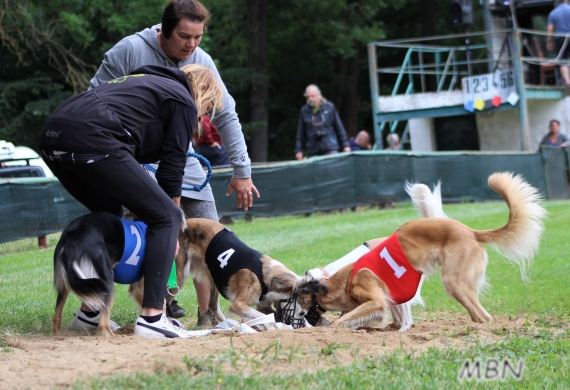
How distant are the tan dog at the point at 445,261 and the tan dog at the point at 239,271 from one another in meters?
0.21

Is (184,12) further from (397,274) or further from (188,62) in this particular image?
(397,274)

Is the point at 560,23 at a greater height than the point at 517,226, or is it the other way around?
the point at 560,23

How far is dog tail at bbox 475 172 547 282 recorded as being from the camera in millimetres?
6293

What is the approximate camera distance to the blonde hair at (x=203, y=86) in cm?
537

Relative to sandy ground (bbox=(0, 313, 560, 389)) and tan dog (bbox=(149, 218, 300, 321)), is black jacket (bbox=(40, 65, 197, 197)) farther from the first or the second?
sandy ground (bbox=(0, 313, 560, 389))

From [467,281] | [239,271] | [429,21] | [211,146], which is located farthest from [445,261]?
[429,21]

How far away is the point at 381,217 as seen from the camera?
15133 mm

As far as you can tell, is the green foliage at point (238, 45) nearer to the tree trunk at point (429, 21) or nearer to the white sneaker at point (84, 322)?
the tree trunk at point (429, 21)

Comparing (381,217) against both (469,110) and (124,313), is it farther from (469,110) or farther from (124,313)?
(124,313)

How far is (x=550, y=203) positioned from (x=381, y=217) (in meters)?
5.29

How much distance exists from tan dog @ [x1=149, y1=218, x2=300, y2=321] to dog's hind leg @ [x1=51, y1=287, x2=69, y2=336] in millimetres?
1186

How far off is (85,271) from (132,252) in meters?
0.36

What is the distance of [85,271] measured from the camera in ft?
16.7

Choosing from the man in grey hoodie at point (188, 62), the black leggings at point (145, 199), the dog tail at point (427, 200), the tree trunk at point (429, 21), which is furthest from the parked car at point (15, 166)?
the tree trunk at point (429, 21)
